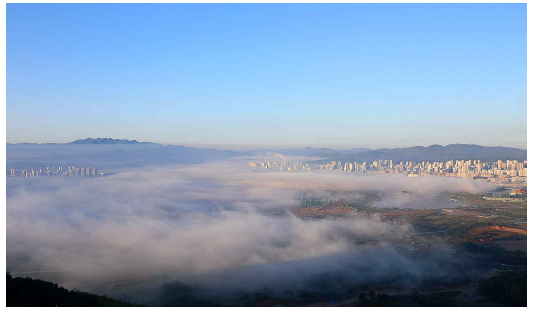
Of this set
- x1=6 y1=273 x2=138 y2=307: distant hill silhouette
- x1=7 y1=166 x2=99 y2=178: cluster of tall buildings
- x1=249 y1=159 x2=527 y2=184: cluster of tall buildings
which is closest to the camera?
x1=6 y1=273 x2=138 y2=307: distant hill silhouette

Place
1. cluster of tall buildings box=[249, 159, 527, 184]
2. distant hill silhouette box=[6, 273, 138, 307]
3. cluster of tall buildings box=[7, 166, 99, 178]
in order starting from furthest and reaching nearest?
cluster of tall buildings box=[7, 166, 99, 178]
cluster of tall buildings box=[249, 159, 527, 184]
distant hill silhouette box=[6, 273, 138, 307]

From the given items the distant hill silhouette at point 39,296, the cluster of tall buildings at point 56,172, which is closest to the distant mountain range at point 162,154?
the cluster of tall buildings at point 56,172

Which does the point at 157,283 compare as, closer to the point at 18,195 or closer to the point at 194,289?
the point at 194,289

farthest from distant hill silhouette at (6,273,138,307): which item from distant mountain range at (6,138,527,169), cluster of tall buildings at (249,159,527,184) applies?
cluster of tall buildings at (249,159,527,184)

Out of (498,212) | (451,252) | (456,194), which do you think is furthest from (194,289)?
(456,194)

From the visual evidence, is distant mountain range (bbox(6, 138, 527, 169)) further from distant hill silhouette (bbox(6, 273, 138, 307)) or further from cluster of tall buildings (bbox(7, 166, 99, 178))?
distant hill silhouette (bbox(6, 273, 138, 307))

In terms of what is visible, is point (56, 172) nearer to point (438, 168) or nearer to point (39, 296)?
point (39, 296)

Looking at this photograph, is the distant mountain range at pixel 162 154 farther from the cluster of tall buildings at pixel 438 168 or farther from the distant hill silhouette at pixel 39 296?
the distant hill silhouette at pixel 39 296

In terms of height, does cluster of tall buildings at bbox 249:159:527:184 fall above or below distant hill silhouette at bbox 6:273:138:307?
above
